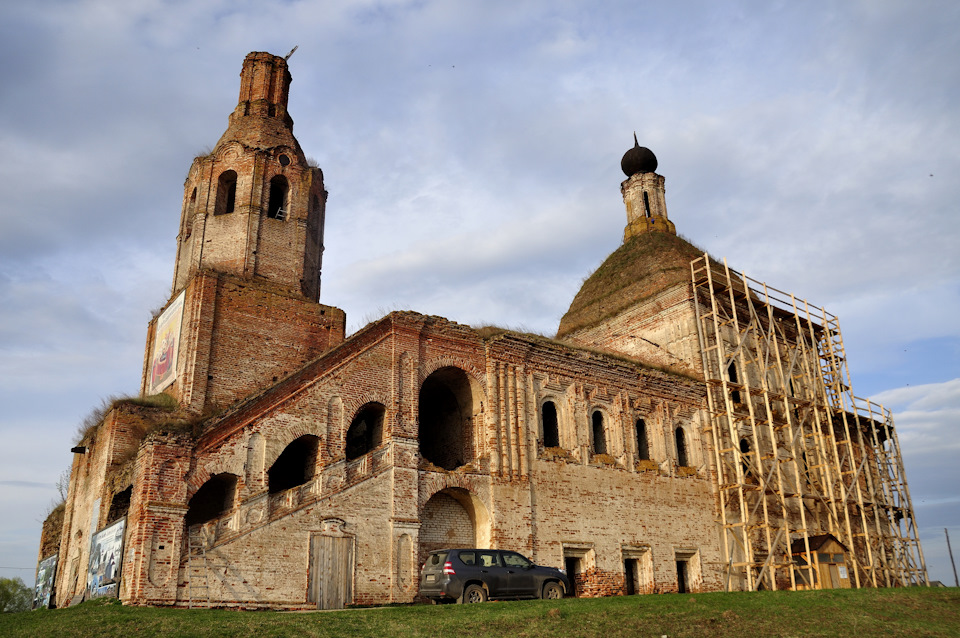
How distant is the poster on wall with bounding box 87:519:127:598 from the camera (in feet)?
56.1

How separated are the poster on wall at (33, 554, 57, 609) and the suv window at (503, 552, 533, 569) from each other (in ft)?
47.5

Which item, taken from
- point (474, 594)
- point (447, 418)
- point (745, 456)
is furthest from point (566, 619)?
point (745, 456)

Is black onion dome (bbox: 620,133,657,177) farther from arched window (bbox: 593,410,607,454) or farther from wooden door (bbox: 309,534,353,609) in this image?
wooden door (bbox: 309,534,353,609)

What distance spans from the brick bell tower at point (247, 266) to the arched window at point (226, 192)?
4 centimetres

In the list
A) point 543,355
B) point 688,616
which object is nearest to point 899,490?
point 543,355

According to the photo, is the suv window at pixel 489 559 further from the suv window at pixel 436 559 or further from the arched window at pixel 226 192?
the arched window at pixel 226 192

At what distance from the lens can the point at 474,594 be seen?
16609mm

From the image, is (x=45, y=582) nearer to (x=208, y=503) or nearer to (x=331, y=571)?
(x=208, y=503)

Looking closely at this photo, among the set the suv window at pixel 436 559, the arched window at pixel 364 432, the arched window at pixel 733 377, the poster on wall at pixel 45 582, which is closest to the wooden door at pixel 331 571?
the suv window at pixel 436 559

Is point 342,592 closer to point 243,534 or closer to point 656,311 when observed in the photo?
point 243,534

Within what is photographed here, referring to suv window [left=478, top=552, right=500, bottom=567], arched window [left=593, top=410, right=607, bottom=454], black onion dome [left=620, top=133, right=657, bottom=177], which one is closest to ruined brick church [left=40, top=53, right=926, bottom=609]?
arched window [left=593, top=410, right=607, bottom=454]

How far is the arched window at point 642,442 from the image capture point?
1035 inches

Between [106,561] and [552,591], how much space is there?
1021 cm

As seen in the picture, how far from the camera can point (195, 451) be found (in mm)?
17516
